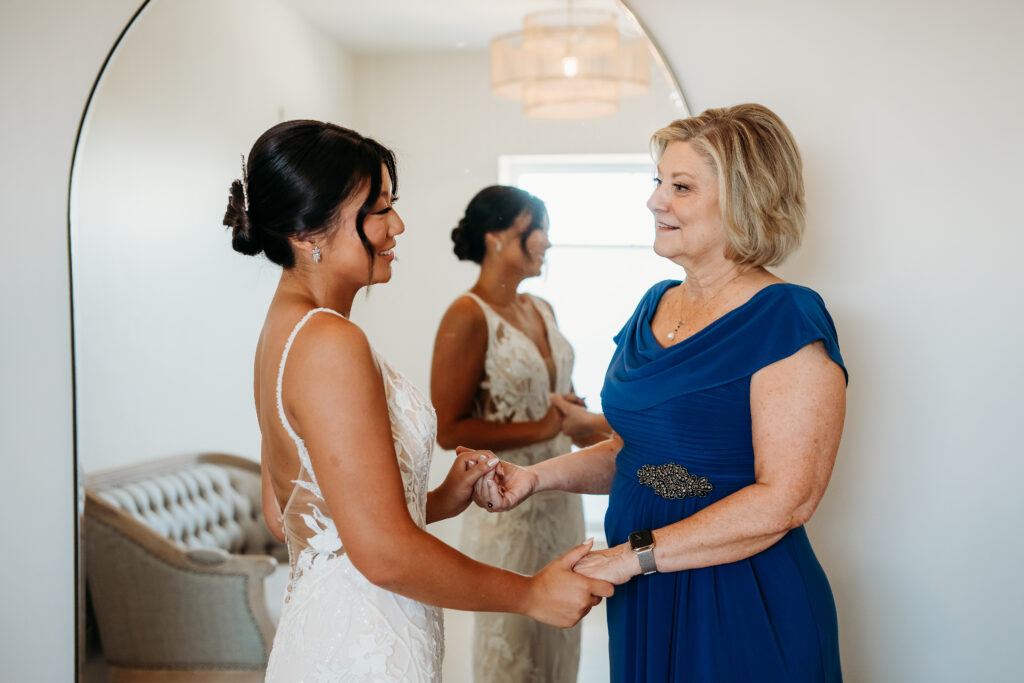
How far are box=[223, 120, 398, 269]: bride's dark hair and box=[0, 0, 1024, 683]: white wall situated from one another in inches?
39.2

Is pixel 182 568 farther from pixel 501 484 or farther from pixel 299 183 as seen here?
pixel 299 183

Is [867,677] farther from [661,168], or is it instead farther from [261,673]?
Result: [261,673]

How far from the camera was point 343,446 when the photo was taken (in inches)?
47.6

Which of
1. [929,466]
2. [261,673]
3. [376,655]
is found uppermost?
[929,466]

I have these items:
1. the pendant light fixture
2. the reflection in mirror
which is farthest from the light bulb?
the reflection in mirror

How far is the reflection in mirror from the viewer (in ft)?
6.62

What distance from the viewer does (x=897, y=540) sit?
6.89 feet

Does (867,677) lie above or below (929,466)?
below

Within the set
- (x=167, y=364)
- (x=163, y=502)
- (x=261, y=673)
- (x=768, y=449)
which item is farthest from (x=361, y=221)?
(x=261, y=673)

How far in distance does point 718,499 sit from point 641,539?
→ 0.17m

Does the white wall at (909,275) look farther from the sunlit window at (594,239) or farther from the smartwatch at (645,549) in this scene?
the smartwatch at (645,549)

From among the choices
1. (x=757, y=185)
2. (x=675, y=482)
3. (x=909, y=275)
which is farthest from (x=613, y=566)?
(x=909, y=275)

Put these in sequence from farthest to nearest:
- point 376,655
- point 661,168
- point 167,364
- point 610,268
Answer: point 167,364
point 610,268
point 661,168
point 376,655

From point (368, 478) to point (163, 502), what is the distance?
1253 mm
